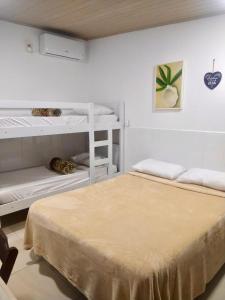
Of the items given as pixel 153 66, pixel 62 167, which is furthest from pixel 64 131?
pixel 153 66

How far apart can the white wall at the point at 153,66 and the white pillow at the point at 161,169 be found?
27cm

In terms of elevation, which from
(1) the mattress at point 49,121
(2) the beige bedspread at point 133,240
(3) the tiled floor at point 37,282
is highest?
(1) the mattress at point 49,121

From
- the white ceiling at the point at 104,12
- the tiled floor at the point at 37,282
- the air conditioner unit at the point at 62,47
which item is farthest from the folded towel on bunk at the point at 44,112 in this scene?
the tiled floor at the point at 37,282

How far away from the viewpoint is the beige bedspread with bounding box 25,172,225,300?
1.35m

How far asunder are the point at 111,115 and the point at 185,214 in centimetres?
197

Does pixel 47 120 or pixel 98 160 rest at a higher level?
pixel 47 120

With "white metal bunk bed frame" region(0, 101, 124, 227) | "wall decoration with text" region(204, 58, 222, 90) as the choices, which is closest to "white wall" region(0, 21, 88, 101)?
"white metal bunk bed frame" region(0, 101, 124, 227)

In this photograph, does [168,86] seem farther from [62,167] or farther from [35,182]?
[35,182]

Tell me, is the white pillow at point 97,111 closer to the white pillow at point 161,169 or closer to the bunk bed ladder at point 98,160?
the bunk bed ladder at point 98,160

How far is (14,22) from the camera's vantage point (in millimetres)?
3055

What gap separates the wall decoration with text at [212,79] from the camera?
8.77ft

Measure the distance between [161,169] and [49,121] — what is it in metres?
1.41

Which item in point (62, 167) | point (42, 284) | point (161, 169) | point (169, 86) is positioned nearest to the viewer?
point (42, 284)

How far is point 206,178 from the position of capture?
8.18 ft
